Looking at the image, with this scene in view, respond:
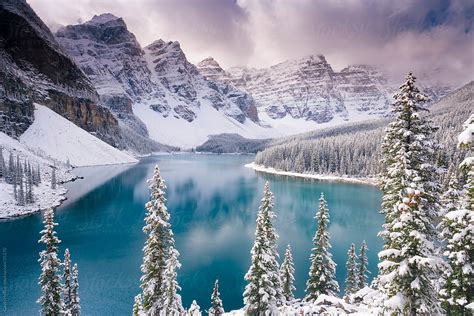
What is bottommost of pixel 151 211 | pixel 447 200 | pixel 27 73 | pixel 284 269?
pixel 284 269

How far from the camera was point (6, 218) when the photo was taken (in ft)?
222

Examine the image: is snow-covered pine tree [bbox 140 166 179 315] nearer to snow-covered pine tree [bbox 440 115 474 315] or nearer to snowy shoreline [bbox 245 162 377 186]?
snow-covered pine tree [bbox 440 115 474 315]

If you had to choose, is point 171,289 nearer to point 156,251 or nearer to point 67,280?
point 156,251

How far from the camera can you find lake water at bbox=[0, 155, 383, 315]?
3944 cm

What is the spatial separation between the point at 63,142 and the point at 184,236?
433ft

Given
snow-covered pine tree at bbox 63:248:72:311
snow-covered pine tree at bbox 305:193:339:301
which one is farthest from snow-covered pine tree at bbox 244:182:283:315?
snow-covered pine tree at bbox 63:248:72:311

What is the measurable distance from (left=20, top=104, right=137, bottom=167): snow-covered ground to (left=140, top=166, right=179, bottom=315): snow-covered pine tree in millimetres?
140384

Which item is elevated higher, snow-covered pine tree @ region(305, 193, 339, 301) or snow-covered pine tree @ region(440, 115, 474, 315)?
snow-covered pine tree @ region(440, 115, 474, 315)

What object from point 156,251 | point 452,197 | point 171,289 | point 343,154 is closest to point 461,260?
point 452,197

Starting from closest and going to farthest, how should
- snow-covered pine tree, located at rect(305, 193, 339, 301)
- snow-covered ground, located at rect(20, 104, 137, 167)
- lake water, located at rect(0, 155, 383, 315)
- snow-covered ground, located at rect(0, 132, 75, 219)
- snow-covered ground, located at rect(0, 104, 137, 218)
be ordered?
snow-covered pine tree, located at rect(305, 193, 339, 301) → lake water, located at rect(0, 155, 383, 315) → snow-covered ground, located at rect(0, 132, 75, 219) → snow-covered ground, located at rect(0, 104, 137, 218) → snow-covered ground, located at rect(20, 104, 137, 167)

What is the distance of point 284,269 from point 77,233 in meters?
46.0

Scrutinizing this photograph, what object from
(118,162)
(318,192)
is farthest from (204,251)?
(118,162)

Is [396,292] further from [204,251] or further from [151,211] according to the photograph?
[204,251]

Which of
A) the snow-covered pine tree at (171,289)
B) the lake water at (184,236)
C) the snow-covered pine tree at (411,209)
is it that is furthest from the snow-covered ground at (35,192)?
the snow-covered pine tree at (411,209)
